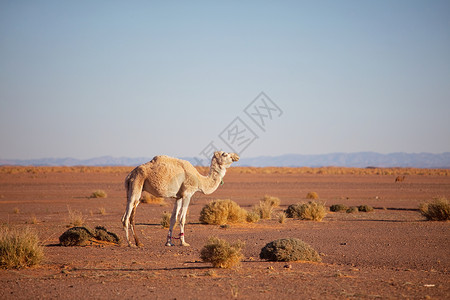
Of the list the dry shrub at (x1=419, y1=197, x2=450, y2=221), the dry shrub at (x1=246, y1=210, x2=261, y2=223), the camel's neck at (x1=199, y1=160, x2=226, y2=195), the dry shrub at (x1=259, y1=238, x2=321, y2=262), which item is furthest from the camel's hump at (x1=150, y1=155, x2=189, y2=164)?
the dry shrub at (x1=419, y1=197, x2=450, y2=221)

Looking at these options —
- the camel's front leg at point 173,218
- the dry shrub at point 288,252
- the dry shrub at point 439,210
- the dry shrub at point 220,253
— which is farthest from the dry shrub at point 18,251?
the dry shrub at point 439,210

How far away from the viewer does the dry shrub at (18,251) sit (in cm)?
1126

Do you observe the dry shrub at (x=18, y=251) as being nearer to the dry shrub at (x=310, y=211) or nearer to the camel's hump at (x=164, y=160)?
the camel's hump at (x=164, y=160)

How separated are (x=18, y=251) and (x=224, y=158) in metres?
6.29

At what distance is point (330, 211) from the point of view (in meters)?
28.4

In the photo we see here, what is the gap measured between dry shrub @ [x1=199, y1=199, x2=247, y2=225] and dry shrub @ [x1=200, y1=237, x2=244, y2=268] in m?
9.96

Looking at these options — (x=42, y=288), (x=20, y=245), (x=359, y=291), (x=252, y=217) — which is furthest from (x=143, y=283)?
(x=252, y=217)

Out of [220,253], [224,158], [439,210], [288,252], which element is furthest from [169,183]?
[439,210]

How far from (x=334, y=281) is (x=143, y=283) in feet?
12.2

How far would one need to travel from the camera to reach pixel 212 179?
49.8ft

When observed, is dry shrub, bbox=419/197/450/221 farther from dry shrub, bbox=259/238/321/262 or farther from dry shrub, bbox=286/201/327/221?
dry shrub, bbox=259/238/321/262

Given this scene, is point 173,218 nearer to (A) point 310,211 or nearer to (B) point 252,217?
(B) point 252,217

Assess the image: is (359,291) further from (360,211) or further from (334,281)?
(360,211)

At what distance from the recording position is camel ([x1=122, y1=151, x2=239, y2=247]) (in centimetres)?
1431
